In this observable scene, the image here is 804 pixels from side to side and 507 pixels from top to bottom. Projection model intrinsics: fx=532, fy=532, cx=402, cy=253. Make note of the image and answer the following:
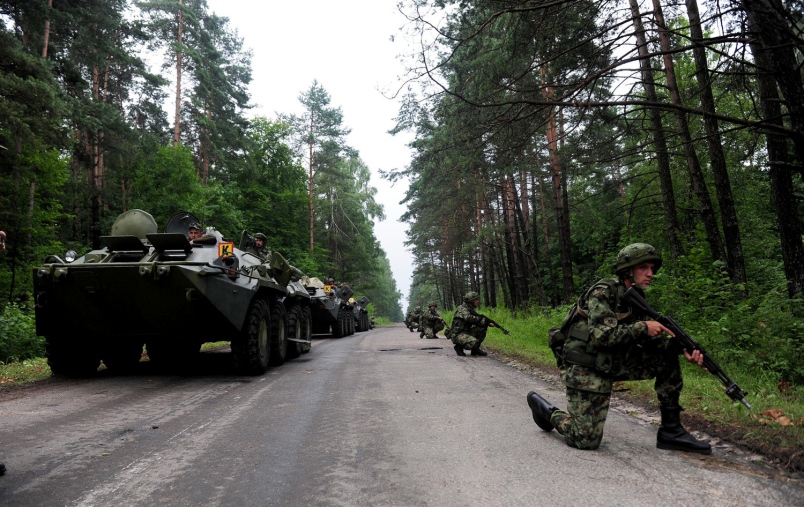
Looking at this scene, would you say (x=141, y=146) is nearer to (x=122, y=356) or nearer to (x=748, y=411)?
(x=122, y=356)

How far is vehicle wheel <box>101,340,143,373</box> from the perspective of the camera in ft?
26.3

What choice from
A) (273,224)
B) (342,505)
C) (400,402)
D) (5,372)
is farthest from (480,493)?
(273,224)

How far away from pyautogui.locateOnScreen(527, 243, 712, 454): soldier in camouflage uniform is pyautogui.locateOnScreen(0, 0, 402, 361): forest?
3819 millimetres

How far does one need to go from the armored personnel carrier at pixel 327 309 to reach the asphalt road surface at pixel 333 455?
10342 millimetres

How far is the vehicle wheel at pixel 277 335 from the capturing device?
877 cm

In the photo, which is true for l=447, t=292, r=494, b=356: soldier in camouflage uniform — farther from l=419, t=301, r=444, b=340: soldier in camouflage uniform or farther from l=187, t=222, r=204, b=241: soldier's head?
l=419, t=301, r=444, b=340: soldier in camouflage uniform

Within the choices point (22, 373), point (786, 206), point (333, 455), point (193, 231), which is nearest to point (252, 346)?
point (193, 231)

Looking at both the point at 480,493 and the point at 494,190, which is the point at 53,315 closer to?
the point at 480,493

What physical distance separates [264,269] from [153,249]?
167cm

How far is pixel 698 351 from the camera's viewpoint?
3.35 metres

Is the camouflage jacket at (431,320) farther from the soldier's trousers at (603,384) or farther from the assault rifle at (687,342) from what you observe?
the assault rifle at (687,342)

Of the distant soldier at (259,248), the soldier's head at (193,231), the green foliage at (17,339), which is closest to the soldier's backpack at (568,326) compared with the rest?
the soldier's head at (193,231)

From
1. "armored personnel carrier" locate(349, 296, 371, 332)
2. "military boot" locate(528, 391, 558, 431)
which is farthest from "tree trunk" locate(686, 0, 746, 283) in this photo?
"armored personnel carrier" locate(349, 296, 371, 332)

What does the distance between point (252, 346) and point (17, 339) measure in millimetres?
5111
